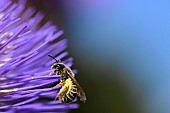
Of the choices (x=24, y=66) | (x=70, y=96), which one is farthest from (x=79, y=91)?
(x=24, y=66)

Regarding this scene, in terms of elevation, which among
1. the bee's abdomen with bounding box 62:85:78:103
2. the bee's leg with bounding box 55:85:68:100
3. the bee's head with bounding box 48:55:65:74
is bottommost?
the bee's abdomen with bounding box 62:85:78:103

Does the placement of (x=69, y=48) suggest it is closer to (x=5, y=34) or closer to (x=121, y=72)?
(x=121, y=72)

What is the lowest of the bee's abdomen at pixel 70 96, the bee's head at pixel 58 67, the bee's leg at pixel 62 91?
the bee's abdomen at pixel 70 96

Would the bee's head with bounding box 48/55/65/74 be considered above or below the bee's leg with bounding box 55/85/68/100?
above

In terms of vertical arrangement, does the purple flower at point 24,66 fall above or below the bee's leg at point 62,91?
above

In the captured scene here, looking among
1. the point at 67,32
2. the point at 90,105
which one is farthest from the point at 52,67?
the point at 67,32

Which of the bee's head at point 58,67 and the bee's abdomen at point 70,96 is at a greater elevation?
the bee's head at point 58,67
